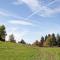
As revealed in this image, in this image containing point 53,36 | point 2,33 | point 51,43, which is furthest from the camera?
point 53,36

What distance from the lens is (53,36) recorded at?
172 metres

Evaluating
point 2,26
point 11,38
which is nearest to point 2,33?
point 2,26

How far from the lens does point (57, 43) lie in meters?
164

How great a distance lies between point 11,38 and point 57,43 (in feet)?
122

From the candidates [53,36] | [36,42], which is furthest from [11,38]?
[53,36]

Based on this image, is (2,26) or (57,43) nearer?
(2,26)

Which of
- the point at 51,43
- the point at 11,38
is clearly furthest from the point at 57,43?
the point at 11,38

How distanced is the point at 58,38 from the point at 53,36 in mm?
4306

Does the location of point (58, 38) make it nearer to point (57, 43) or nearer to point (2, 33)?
point (57, 43)

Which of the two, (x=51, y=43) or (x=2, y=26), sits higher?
(x=2, y=26)

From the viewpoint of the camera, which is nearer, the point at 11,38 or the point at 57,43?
the point at 57,43

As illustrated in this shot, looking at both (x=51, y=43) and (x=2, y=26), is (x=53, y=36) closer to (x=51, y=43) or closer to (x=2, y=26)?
(x=51, y=43)

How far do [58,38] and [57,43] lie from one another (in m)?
9.09

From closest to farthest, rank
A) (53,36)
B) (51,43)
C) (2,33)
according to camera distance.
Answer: (2,33) → (51,43) → (53,36)
